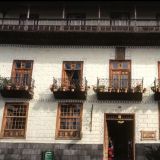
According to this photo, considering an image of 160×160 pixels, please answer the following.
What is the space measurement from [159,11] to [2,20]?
37.5ft

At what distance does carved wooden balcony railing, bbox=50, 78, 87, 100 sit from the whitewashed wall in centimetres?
53

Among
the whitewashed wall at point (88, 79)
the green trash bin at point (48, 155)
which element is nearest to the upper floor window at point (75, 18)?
the whitewashed wall at point (88, 79)

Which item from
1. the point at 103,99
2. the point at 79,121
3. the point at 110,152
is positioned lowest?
the point at 110,152

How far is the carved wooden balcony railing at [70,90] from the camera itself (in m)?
20.5

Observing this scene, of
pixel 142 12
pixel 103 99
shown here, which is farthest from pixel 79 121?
pixel 142 12

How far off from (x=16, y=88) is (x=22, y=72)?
5.86ft

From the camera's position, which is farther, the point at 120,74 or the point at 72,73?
the point at 72,73

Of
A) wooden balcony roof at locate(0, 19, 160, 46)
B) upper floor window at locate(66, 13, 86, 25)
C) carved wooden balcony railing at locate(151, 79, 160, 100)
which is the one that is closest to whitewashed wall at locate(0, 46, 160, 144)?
carved wooden balcony railing at locate(151, 79, 160, 100)

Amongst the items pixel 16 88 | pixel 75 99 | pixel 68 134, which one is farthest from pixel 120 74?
pixel 16 88

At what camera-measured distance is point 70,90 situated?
67.4 ft

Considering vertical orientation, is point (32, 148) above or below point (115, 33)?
below

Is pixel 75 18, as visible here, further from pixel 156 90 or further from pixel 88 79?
pixel 156 90

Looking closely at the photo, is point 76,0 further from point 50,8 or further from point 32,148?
point 32,148

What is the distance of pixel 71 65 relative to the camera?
22094mm
